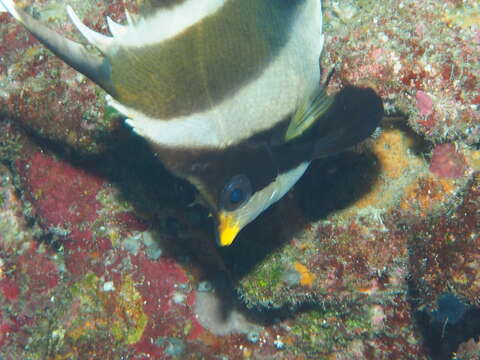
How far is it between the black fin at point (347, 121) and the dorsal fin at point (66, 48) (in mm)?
1364

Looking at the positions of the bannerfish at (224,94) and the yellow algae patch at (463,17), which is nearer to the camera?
the bannerfish at (224,94)

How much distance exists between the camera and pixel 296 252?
3.71 metres

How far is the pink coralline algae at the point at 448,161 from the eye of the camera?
3.39 m

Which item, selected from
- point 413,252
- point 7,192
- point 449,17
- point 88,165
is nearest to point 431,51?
point 449,17

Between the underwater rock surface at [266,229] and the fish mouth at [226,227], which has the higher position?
the fish mouth at [226,227]

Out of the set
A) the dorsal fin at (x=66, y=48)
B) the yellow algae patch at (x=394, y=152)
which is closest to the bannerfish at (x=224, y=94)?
the dorsal fin at (x=66, y=48)

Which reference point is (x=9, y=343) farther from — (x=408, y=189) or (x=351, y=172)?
(x=408, y=189)

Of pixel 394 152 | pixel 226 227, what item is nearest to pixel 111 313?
pixel 226 227

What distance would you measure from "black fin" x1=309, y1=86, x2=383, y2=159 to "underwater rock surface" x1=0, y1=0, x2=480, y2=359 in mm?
756

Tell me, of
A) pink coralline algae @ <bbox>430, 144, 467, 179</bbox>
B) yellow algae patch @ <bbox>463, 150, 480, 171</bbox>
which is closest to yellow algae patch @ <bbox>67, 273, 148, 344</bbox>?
pink coralline algae @ <bbox>430, 144, 467, 179</bbox>

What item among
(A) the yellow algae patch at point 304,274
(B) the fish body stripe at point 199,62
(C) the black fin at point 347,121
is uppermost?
(B) the fish body stripe at point 199,62

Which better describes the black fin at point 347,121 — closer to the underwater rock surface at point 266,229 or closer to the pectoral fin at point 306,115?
the pectoral fin at point 306,115

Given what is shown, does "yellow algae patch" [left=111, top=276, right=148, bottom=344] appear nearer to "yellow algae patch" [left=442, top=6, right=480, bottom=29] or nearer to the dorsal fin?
the dorsal fin

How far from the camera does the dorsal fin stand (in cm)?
174
